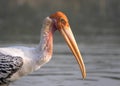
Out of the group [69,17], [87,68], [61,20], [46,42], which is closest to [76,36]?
[87,68]

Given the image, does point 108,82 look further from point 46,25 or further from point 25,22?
point 25,22

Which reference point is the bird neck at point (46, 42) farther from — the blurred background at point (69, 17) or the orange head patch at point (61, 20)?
the blurred background at point (69, 17)

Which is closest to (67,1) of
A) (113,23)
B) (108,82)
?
(113,23)

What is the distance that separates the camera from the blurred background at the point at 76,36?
1420 cm

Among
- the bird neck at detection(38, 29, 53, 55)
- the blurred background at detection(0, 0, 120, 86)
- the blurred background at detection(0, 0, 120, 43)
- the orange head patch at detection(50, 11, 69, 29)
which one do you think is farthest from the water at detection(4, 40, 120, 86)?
the blurred background at detection(0, 0, 120, 43)

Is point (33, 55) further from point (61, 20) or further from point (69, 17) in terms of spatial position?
point (69, 17)

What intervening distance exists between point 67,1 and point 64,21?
87.3 feet

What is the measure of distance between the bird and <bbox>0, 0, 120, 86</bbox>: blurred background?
1.96m

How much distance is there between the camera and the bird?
36.1 ft

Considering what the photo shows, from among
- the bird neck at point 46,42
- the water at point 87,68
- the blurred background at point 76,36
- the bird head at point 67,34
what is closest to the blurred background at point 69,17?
the blurred background at point 76,36

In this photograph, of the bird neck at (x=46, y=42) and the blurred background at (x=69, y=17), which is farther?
the blurred background at (x=69, y=17)

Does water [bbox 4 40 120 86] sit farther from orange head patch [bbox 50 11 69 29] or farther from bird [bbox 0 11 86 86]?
orange head patch [bbox 50 11 69 29]

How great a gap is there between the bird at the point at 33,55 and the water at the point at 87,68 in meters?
1.95

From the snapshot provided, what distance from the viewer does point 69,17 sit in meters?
32.0
